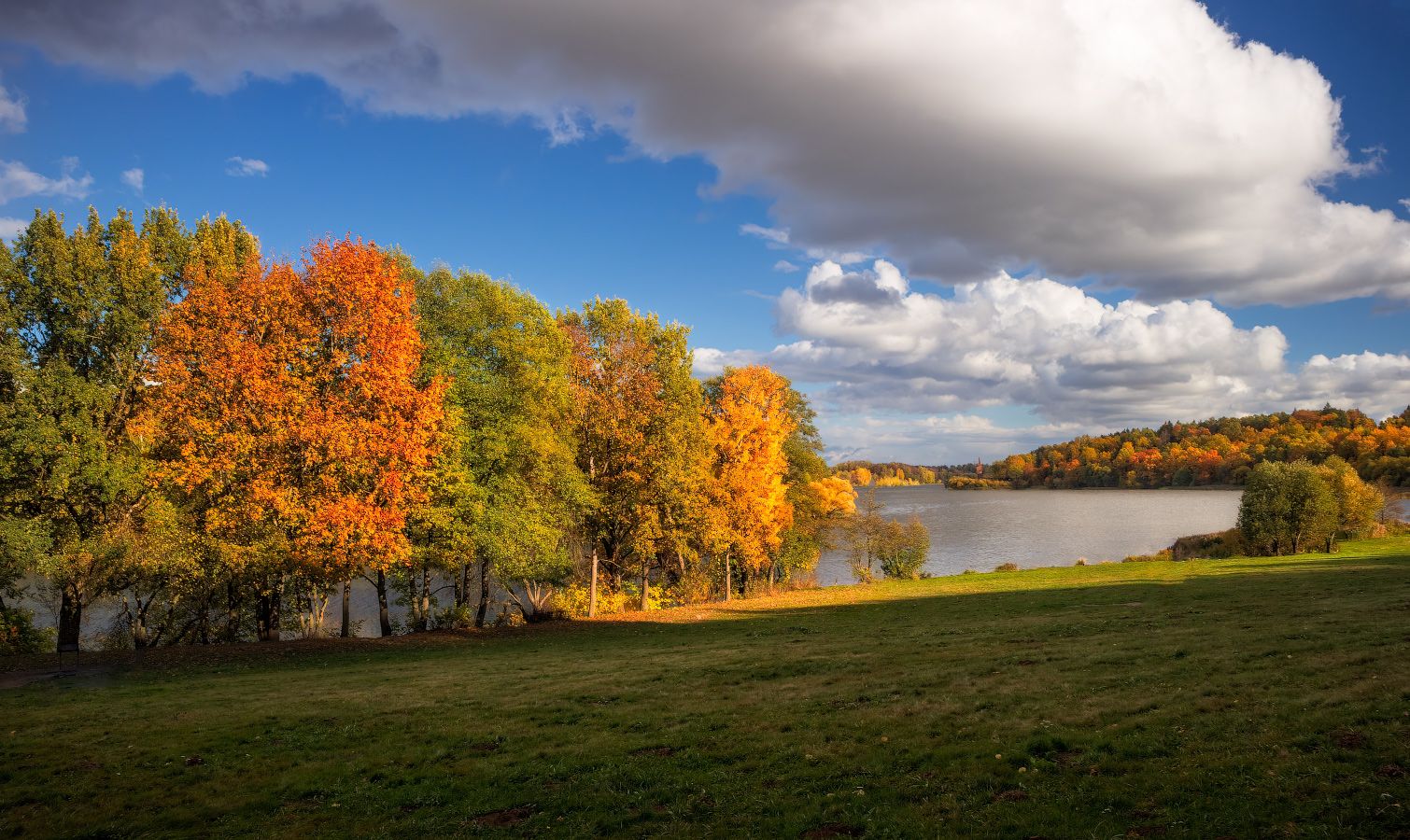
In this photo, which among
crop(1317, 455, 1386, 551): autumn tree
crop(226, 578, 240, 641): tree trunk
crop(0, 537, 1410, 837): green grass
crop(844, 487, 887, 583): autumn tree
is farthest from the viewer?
crop(844, 487, 887, 583): autumn tree

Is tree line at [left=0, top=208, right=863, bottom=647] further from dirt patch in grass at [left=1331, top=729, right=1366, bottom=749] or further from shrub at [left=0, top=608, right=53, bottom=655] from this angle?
dirt patch in grass at [left=1331, top=729, right=1366, bottom=749]

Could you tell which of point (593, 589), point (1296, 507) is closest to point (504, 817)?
point (593, 589)

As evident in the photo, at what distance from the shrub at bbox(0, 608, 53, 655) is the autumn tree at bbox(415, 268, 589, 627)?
62.4ft

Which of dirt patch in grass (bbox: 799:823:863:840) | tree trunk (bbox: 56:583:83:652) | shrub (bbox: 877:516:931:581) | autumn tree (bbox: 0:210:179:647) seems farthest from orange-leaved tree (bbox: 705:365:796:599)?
dirt patch in grass (bbox: 799:823:863:840)

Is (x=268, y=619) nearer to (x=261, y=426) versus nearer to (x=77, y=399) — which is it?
(x=261, y=426)

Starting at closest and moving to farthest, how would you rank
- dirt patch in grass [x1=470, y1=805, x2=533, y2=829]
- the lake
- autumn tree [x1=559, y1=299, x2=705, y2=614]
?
1. dirt patch in grass [x1=470, y1=805, x2=533, y2=829]
2. autumn tree [x1=559, y1=299, x2=705, y2=614]
3. the lake

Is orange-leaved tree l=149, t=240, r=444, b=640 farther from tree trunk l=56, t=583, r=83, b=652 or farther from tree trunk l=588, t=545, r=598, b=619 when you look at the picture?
tree trunk l=588, t=545, r=598, b=619

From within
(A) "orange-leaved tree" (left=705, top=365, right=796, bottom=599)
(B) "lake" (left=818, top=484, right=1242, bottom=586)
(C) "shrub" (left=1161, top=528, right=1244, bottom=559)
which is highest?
(A) "orange-leaved tree" (left=705, top=365, right=796, bottom=599)

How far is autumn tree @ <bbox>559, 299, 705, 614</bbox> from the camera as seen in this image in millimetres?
38594

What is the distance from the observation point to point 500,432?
33219 mm

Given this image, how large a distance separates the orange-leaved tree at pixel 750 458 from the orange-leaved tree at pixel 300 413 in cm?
2087

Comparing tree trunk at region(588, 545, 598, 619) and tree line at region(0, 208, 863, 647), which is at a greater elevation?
tree line at region(0, 208, 863, 647)

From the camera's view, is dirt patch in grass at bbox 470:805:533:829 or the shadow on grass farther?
the shadow on grass

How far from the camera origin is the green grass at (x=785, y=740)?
9.55 m
